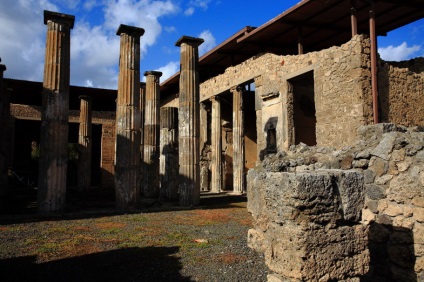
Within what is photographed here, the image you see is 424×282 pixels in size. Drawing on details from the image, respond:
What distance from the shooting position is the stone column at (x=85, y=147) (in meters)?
19.4

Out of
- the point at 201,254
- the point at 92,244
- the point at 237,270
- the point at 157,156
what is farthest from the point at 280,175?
the point at 157,156

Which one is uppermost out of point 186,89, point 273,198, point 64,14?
point 64,14

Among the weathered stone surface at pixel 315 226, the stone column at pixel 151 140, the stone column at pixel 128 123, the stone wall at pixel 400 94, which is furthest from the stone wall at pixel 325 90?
the weathered stone surface at pixel 315 226

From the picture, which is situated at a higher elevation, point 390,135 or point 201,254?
point 390,135

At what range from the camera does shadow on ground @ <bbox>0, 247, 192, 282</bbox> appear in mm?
4480

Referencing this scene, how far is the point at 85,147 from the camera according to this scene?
1961 centimetres

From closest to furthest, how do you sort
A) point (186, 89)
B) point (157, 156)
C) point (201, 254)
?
point (201, 254)
point (186, 89)
point (157, 156)

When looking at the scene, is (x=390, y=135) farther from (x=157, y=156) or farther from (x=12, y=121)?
(x=12, y=121)

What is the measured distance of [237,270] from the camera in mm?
4703

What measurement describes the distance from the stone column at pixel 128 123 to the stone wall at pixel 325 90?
509 cm

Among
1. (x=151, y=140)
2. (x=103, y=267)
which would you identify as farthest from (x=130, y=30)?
(x=103, y=267)

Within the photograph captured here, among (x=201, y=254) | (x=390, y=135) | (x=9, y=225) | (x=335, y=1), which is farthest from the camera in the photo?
(x=335, y=1)

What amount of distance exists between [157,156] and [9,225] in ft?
25.1

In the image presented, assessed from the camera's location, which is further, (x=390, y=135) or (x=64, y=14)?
(x=64, y=14)
